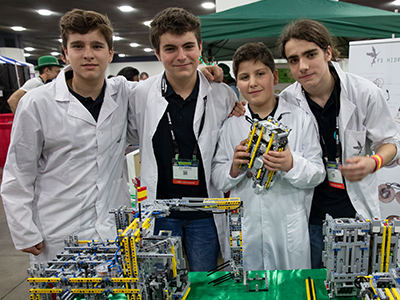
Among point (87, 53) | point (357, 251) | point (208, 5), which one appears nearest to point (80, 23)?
point (87, 53)

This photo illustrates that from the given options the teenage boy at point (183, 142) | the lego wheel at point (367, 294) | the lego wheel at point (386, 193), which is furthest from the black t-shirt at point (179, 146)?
the lego wheel at point (386, 193)

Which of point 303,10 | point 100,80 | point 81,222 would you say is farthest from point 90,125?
point 303,10

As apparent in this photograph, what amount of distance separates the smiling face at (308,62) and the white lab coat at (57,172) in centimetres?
143

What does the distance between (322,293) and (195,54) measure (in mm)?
1746

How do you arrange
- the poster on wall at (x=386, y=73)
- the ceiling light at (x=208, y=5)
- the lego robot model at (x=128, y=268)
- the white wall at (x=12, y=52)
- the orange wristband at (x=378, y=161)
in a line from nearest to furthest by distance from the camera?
the lego robot model at (x=128, y=268), the orange wristband at (x=378, y=161), the poster on wall at (x=386, y=73), the ceiling light at (x=208, y=5), the white wall at (x=12, y=52)

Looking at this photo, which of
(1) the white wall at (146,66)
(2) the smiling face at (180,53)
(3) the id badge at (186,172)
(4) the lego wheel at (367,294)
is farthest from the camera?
(1) the white wall at (146,66)

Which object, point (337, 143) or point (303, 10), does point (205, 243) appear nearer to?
point (337, 143)

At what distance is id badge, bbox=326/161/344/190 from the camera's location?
7.02 ft

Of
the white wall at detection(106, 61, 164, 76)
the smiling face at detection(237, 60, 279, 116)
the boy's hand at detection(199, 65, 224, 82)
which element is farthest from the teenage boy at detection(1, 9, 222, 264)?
the white wall at detection(106, 61, 164, 76)

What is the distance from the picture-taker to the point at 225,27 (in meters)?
4.66

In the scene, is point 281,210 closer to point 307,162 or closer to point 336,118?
point 307,162

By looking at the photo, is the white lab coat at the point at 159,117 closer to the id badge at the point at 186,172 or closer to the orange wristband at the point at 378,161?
the id badge at the point at 186,172

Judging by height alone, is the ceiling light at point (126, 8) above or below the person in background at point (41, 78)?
above

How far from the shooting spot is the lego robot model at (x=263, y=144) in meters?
1.73
